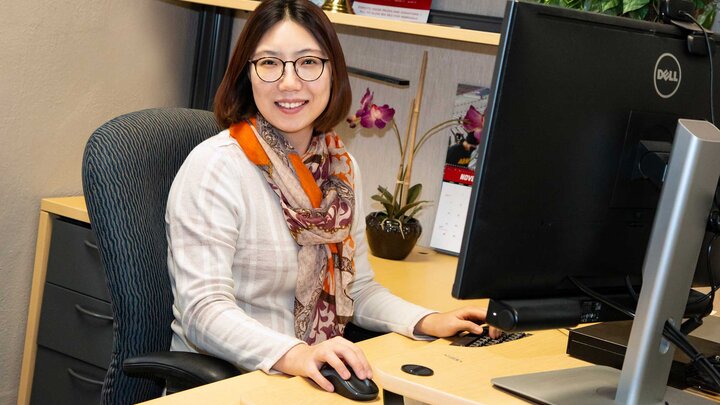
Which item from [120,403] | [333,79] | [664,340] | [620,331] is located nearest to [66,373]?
[120,403]

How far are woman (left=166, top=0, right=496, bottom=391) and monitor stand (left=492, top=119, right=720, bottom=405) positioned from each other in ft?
1.23

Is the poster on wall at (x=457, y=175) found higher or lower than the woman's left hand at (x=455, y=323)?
higher

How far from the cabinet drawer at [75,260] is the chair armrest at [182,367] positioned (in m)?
0.75

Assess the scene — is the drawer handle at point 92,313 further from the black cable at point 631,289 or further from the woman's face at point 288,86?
the black cable at point 631,289

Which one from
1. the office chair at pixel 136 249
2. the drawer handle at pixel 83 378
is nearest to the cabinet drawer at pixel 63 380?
the drawer handle at pixel 83 378

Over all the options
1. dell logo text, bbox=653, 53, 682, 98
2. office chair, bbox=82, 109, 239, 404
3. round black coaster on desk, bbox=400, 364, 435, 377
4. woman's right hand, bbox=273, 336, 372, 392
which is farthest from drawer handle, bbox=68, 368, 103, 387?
dell logo text, bbox=653, 53, 682, 98

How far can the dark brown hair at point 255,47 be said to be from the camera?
1573mm

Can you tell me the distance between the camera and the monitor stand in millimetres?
988

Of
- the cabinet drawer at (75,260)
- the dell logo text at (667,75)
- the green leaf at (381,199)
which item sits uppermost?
the dell logo text at (667,75)

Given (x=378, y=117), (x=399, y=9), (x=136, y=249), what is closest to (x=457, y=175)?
(x=378, y=117)

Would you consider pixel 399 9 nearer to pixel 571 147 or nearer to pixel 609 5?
pixel 609 5

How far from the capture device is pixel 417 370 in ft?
3.44

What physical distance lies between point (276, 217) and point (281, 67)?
26cm

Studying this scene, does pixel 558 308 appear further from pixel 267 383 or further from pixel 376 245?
pixel 376 245
